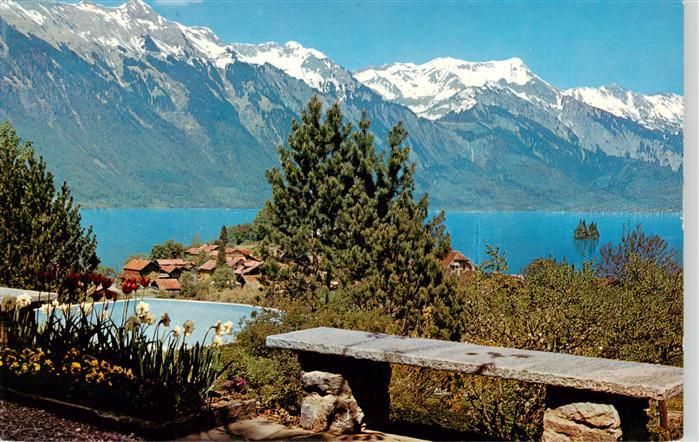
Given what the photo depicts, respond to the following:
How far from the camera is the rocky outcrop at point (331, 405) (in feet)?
14.7

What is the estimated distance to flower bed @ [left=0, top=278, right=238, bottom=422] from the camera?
→ 4.53 meters

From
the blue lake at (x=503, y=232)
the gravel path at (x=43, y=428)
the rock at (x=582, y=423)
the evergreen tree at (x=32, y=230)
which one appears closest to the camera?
the rock at (x=582, y=423)

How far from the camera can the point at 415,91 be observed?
10102 millimetres

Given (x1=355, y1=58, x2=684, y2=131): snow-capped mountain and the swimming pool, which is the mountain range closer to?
(x1=355, y1=58, x2=684, y2=131): snow-capped mountain

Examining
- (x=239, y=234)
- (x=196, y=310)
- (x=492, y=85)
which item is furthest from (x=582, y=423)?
(x=239, y=234)

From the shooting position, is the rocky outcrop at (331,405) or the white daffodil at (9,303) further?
the white daffodil at (9,303)

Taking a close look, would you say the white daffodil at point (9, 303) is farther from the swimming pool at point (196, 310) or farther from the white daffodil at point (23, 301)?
the swimming pool at point (196, 310)

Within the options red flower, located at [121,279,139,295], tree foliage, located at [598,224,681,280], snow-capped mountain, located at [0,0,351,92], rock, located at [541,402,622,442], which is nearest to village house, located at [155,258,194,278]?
snow-capped mountain, located at [0,0,351,92]

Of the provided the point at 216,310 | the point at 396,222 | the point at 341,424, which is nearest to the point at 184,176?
the point at 216,310

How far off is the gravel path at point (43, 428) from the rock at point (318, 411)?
1052mm

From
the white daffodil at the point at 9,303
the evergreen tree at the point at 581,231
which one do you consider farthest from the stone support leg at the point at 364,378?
the evergreen tree at the point at 581,231

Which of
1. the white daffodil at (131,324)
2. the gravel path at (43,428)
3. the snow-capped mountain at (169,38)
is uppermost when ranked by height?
the snow-capped mountain at (169,38)

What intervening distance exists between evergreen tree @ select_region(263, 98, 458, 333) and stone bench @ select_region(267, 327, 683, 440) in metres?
3.79

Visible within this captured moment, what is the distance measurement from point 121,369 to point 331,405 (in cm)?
139
